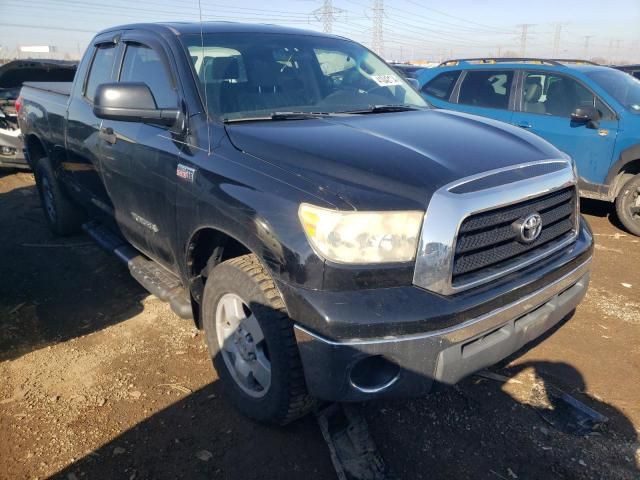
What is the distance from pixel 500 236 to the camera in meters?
2.17

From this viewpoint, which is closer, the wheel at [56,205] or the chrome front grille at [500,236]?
the chrome front grille at [500,236]

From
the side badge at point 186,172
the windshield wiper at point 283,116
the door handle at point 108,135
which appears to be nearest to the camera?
the side badge at point 186,172

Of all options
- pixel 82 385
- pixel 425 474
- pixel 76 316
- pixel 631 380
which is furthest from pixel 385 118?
pixel 76 316

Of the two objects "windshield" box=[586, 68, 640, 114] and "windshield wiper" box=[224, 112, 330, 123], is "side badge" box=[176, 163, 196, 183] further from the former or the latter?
"windshield" box=[586, 68, 640, 114]

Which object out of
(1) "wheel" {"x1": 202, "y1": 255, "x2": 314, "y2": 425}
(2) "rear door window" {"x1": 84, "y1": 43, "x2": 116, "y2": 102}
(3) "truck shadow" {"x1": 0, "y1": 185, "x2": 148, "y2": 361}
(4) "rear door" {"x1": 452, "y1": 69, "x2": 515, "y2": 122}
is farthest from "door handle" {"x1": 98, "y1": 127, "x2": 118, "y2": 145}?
(4) "rear door" {"x1": 452, "y1": 69, "x2": 515, "y2": 122}

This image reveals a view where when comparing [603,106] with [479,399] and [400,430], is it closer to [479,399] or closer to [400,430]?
[479,399]

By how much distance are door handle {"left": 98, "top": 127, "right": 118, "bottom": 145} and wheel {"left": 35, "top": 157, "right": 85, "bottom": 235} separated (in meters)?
1.59

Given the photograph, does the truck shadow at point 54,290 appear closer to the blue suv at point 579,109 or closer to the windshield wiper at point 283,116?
the windshield wiper at point 283,116

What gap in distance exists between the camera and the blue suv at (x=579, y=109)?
5.48 meters

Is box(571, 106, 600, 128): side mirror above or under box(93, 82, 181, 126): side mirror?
under

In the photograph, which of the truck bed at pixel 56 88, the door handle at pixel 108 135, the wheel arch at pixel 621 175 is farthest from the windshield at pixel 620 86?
the truck bed at pixel 56 88

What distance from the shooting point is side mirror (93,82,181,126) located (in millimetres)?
2652

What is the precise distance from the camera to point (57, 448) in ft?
8.16

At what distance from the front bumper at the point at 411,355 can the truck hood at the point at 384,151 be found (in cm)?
53
